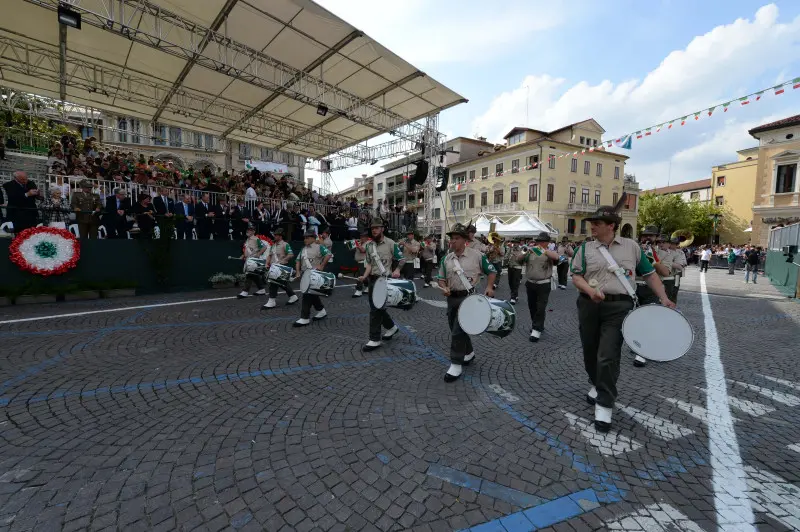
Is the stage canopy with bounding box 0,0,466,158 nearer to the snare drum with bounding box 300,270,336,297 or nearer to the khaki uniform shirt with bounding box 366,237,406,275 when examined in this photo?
the snare drum with bounding box 300,270,336,297

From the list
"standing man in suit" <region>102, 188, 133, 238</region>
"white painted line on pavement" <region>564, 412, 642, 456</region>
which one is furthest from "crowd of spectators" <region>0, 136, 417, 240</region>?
"white painted line on pavement" <region>564, 412, 642, 456</region>

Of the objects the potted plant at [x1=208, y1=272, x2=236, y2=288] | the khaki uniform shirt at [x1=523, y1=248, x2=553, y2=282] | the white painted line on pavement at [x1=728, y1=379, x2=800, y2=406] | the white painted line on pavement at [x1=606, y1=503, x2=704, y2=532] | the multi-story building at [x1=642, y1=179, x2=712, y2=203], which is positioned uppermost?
the multi-story building at [x1=642, y1=179, x2=712, y2=203]

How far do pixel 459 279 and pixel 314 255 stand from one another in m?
4.01

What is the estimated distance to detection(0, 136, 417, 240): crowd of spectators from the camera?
9945 mm

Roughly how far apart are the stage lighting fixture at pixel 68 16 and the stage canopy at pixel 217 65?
0.12 metres

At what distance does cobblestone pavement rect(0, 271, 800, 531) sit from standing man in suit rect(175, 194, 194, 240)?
6264 millimetres

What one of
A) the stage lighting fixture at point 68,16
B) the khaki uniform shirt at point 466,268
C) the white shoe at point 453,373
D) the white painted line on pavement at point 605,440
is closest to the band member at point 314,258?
the khaki uniform shirt at point 466,268

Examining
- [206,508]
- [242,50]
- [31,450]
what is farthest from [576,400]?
[242,50]

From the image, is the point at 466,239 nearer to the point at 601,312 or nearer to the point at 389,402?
the point at 601,312

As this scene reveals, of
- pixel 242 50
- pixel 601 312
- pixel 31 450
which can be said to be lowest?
pixel 31 450

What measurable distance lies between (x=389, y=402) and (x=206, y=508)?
6.45ft

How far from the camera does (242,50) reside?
1231 centimetres

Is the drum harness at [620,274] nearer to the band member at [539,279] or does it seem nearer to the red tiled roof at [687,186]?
the band member at [539,279]

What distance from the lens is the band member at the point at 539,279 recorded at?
22.8 feet
